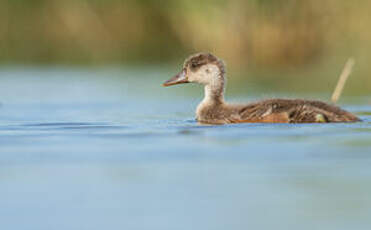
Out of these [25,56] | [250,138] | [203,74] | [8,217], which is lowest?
[8,217]

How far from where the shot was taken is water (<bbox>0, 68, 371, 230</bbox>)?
5.17m

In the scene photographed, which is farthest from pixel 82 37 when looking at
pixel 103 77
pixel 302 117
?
pixel 302 117

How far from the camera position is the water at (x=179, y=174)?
17.0 feet

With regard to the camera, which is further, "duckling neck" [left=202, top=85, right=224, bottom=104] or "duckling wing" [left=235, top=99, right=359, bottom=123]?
"duckling neck" [left=202, top=85, right=224, bottom=104]

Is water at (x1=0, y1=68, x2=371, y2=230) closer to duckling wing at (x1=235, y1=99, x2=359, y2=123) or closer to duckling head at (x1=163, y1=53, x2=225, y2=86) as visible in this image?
duckling wing at (x1=235, y1=99, x2=359, y2=123)

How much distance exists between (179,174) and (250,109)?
3.08m

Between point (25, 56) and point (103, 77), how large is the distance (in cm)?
599

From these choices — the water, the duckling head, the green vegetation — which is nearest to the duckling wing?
the water

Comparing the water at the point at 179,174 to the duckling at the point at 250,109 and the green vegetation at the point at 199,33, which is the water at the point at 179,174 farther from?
the green vegetation at the point at 199,33

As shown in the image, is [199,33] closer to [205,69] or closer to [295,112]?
[205,69]

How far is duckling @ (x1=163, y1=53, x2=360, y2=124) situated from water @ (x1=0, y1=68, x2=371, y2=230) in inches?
7.6

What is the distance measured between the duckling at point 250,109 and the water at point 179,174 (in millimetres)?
192

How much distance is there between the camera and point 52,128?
9.58 meters

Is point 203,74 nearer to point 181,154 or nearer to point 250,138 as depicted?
point 250,138
